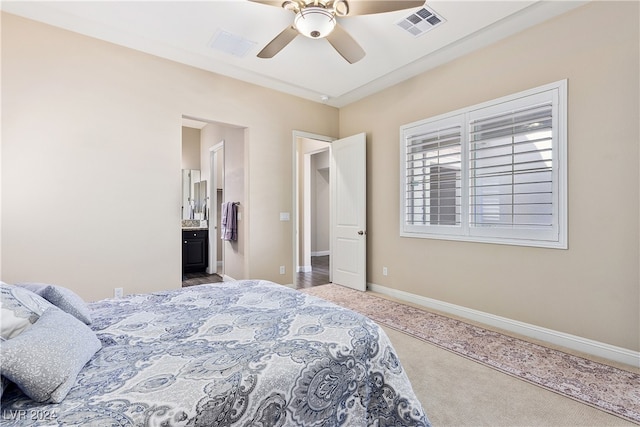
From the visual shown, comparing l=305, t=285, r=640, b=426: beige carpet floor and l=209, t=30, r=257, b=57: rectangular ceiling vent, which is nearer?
l=305, t=285, r=640, b=426: beige carpet floor

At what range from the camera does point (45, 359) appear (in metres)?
0.92

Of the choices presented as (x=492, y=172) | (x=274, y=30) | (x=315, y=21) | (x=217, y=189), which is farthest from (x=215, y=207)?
(x=492, y=172)

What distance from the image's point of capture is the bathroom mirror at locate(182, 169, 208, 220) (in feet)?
20.3

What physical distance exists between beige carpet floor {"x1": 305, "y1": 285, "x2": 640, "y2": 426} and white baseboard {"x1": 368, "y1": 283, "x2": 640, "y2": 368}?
5.0 inches

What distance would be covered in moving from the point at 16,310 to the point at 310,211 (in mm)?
5891

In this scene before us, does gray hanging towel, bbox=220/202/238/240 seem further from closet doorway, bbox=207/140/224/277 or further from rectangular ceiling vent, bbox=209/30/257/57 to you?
rectangular ceiling vent, bbox=209/30/257/57

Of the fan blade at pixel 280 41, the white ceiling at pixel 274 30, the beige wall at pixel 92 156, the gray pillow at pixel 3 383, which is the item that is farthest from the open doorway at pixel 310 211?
the gray pillow at pixel 3 383

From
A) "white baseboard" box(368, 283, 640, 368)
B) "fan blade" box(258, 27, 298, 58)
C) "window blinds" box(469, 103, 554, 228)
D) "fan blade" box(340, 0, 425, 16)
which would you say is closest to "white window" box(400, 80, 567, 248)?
"window blinds" box(469, 103, 554, 228)

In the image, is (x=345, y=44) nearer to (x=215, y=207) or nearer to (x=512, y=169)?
(x=512, y=169)

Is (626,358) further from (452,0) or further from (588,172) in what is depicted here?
(452,0)

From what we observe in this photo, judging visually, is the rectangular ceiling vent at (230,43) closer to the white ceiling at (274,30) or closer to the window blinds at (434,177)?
the white ceiling at (274,30)

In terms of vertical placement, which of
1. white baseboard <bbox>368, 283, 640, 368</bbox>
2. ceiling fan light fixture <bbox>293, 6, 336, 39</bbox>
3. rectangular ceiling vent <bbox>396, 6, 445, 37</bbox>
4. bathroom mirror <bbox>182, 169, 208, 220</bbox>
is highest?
rectangular ceiling vent <bbox>396, 6, 445, 37</bbox>

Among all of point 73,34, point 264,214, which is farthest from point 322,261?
point 73,34

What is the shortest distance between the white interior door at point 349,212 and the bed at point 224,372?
2863mm
